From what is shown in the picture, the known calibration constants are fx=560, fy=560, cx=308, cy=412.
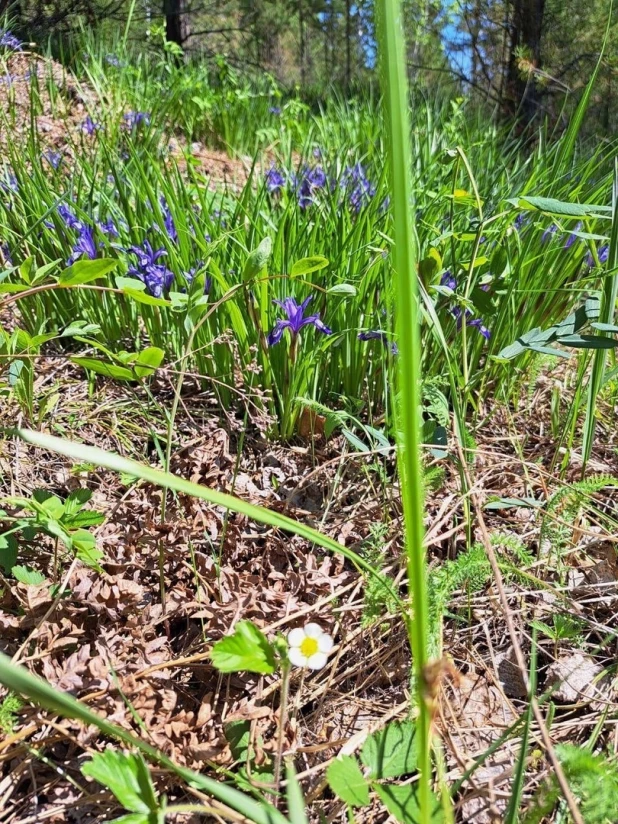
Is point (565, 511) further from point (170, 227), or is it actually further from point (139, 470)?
point (170, 227)

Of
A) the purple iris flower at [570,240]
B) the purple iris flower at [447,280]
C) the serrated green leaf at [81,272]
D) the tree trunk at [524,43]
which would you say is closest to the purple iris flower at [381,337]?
the purple iris flower at [447,280]

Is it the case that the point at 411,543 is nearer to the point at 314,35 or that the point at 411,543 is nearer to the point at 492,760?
the point at 492,760

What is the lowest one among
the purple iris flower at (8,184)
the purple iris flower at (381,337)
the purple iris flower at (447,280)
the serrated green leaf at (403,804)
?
the serrated green leaf at (403,804)

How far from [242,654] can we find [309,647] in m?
0.08

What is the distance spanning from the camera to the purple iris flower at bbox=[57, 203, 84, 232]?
140 centimetres

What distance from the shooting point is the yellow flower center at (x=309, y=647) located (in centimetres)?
64

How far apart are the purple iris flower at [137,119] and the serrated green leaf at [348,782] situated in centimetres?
295

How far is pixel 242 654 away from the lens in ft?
1.98

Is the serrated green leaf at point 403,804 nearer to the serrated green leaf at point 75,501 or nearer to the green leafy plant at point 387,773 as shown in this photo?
the green leafy plant at point 387,773

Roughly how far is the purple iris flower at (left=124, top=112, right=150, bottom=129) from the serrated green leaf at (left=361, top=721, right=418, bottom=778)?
9.55ft

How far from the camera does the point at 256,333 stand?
1262 mm

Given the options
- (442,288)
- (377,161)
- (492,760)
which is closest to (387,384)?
(442,288)

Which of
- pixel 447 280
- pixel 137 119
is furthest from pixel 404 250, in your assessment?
pixel 137 119

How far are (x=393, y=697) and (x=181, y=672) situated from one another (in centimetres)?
33
